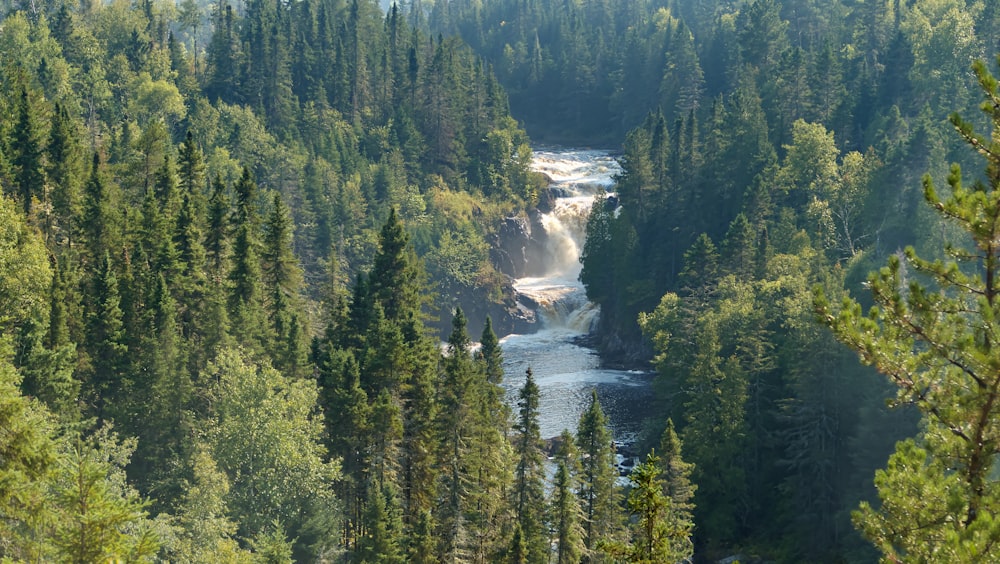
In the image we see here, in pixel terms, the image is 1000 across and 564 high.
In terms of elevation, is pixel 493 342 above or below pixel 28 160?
below

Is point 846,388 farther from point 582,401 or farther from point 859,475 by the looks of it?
point 582,401

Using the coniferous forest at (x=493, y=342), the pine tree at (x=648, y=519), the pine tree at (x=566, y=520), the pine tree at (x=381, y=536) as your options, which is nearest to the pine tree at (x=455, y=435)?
the coniferous forest at (x=493, y=342)

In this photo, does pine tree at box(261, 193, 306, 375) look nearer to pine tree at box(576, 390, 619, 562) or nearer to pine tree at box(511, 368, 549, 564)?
pine tree at box(511, 368, 549, 564)

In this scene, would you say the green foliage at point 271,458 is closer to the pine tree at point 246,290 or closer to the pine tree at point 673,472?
the pine tree at point 246,290

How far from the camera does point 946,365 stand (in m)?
20.9

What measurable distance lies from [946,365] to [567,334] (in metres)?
111

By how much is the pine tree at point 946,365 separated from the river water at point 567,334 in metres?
65.3

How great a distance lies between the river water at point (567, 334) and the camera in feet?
313

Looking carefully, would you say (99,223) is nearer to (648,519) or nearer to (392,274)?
(392,274)

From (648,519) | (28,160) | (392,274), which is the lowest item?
(392,274)

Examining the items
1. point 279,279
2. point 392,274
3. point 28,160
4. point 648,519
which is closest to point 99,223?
point 28,160

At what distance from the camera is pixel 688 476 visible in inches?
2689

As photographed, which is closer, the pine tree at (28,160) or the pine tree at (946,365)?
the pine tree at (946,365)

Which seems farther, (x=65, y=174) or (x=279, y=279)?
(x=65, y=174)
